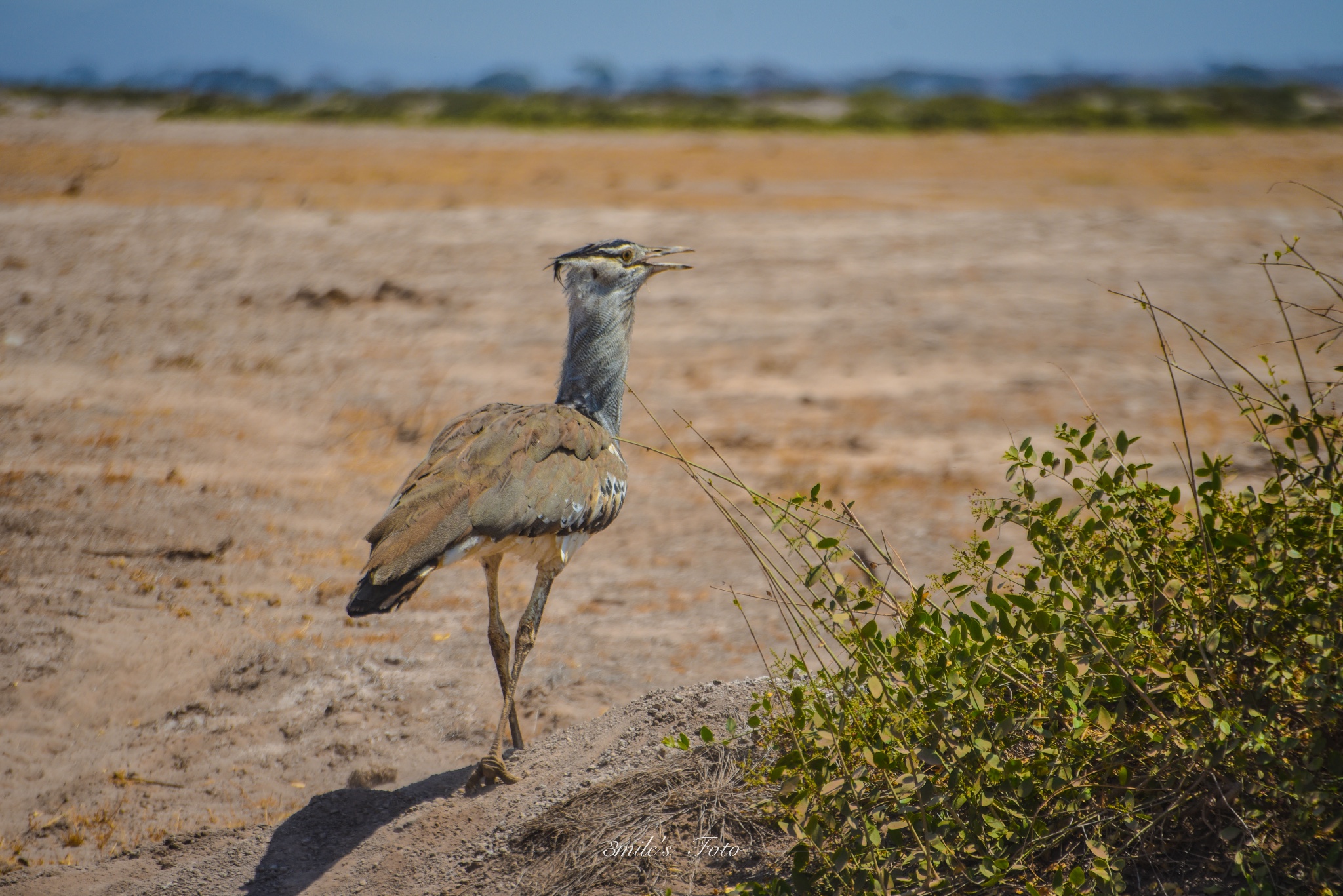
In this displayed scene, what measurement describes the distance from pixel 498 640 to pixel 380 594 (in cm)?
79

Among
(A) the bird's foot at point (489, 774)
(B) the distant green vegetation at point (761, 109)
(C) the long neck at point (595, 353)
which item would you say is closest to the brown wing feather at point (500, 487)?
(C) the long neck at point (595, 353)

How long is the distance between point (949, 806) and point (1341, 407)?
7.04 m

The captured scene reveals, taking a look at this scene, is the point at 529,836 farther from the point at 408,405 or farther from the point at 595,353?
the point at 408,405

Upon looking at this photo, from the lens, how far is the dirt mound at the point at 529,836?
9.30 ft

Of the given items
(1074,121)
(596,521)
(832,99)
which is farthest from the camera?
(832,99)

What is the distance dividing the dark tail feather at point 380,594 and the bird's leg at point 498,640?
591 millimetres

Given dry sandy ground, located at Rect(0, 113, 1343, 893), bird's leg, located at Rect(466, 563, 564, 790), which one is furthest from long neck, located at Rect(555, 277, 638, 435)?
dry sandy ground, located at Rect(0, 113, 1343, 893)

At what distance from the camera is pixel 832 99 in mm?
38594

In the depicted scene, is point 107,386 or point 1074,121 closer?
point 107,386

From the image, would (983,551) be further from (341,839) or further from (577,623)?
(577,623)

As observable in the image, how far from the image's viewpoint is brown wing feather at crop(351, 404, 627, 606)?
10.8ft

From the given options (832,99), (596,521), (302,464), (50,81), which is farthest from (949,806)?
(832,99)

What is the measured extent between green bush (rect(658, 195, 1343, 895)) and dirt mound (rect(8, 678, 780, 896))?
0.36 m

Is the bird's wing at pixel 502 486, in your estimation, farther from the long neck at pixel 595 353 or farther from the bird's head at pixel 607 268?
the bird's head at pixel 607 268
